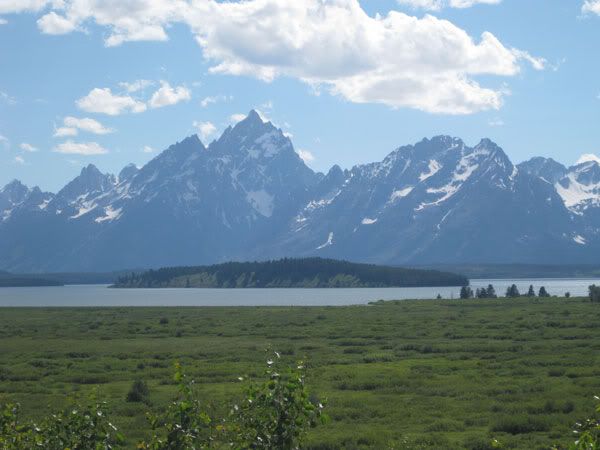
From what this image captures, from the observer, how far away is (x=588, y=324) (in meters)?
89.8

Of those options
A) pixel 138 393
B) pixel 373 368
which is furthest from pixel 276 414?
pixel 373 368

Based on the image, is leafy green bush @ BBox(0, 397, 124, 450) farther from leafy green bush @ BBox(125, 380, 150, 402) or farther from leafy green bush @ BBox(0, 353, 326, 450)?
leafy green bush @ BBox(125, 380, 150, 402)

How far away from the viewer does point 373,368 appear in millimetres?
58188

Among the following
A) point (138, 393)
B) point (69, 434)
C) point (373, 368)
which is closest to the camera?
point (69, 434)

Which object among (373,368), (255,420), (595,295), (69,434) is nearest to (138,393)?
(373,368)

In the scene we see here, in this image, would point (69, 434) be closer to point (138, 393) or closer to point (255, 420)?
point (255, 420)

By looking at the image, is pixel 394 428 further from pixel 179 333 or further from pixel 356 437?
pixel 179 333

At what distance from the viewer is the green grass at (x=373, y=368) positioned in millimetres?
36094

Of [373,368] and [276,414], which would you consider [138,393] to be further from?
[276,414]

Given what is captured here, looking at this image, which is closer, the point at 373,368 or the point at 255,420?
the point at 255,420

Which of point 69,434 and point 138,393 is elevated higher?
point 69,434

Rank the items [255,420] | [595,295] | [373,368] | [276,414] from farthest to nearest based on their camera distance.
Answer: [595,295], [373,368], [255,420], [276,414]

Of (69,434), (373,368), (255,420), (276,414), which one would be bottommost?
(373,368)

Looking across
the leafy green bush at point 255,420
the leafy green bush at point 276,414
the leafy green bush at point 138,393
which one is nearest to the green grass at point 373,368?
the leafy green bush at point 138,393
